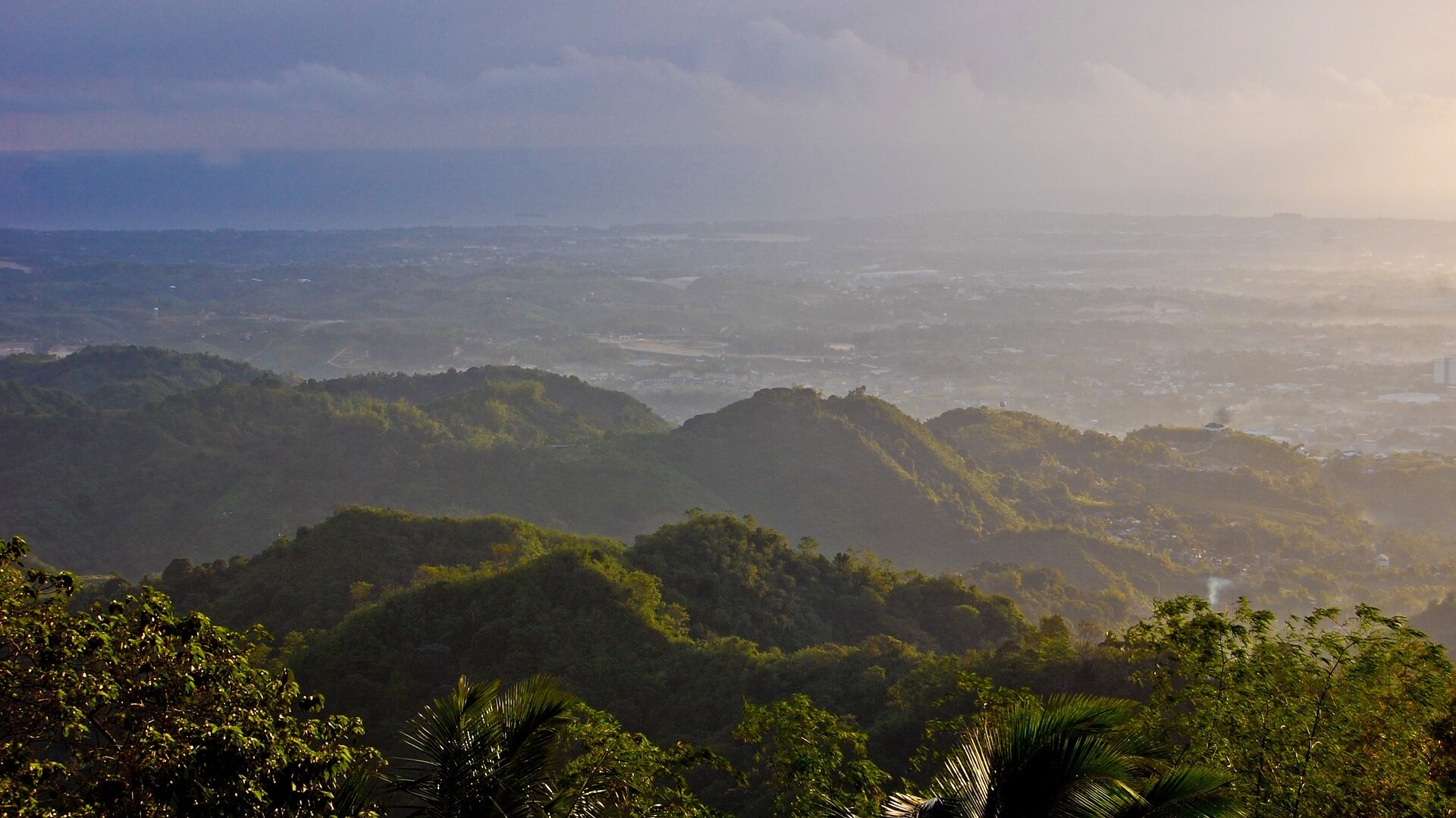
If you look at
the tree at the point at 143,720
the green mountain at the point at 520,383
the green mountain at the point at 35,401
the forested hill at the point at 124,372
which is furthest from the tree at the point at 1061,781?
the forested hill at the point at 124,372

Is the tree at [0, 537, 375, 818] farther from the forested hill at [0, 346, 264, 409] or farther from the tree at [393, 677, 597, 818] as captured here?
the forested hill at [0, 346, 264, 409]

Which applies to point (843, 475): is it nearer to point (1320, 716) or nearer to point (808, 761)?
point (808, 761)

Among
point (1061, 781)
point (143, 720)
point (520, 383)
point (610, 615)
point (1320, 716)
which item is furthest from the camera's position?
point (520, 383)

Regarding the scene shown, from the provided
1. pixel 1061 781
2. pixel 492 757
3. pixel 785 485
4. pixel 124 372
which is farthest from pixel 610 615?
pixel 124 372

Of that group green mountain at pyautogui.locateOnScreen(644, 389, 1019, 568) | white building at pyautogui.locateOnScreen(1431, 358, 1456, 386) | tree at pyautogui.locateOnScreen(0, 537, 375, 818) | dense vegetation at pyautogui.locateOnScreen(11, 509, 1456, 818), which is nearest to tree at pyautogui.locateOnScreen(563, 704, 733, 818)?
dense vegetation at pyautogui.locateOnScreen(11, 509, 1456, 818)

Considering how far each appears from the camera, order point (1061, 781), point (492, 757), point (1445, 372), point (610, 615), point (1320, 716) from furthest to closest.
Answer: point (1445, 372), point (610, 615), point (1320, 716), point (492, 757), point (1061, 781)

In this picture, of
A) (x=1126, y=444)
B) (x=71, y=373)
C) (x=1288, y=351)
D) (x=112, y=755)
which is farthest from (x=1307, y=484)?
(x=71, y=373)
